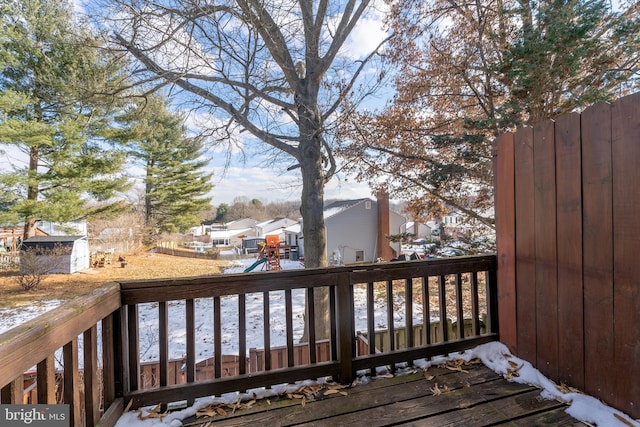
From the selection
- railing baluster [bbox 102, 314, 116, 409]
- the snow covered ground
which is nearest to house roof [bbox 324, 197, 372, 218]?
the snow covered ground

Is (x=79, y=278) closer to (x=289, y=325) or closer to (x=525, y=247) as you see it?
(x=289, y=325)

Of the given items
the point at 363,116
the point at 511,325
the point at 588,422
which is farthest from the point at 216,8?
the point at 588,422

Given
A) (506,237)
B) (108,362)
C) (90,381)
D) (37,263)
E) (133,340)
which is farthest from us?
(37,263)

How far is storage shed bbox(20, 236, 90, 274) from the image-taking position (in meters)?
10.5

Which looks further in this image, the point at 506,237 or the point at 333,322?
the point at 506,237

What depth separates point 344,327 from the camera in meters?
1.90

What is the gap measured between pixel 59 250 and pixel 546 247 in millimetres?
14278

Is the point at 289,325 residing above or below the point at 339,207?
below

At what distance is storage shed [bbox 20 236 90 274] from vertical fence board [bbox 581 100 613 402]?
1426 cm

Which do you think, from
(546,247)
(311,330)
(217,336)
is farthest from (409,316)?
(217,336)

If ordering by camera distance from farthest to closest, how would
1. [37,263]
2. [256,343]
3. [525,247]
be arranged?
[37,263], [256,343], [525,247]

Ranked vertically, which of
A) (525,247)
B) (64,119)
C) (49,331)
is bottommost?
(49,331)

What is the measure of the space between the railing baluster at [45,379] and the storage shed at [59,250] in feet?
41.7

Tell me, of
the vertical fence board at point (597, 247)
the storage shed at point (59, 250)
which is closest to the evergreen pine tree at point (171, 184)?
the storage shed at point (59, 250)
